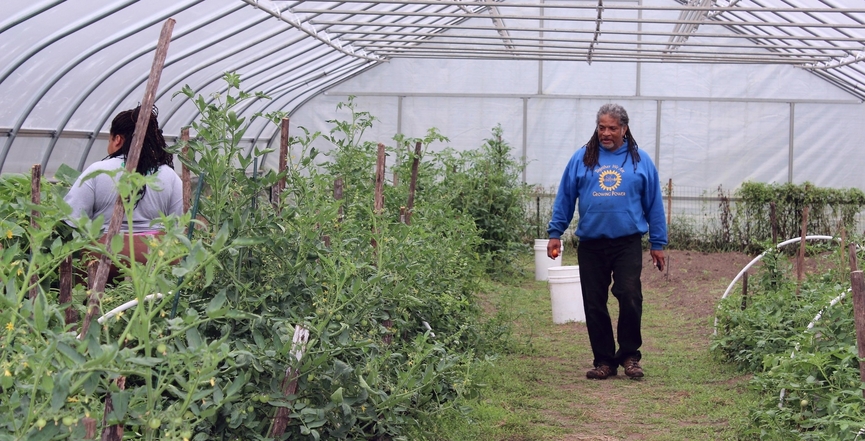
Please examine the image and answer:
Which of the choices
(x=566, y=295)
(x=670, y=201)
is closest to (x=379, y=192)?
(x=566, y=295)

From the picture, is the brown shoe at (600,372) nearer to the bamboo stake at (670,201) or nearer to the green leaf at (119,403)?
the green leaf at (119,403)

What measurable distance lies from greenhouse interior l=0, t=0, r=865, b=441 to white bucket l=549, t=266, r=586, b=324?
1.11 feet

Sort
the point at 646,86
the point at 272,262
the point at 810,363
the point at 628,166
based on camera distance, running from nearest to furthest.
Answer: the point at 272,262 → the point at 810,363 → the point at 628,166 → the point at 646,86

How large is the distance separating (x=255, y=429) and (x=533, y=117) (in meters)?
10.6

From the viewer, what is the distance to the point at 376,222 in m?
3.62

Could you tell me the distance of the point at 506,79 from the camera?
1273 cm

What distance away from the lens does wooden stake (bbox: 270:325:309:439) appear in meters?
2.50

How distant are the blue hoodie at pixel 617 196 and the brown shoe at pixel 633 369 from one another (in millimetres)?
619

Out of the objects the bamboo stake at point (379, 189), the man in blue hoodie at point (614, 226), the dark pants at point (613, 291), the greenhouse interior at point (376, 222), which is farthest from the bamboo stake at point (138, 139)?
the dark pants at point (613, 291)

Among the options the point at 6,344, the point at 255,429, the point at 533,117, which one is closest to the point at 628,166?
the point at 255,429

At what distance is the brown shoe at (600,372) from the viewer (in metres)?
5.04

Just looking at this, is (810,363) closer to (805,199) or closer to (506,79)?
(805,199)

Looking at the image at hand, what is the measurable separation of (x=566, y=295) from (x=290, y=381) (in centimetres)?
452

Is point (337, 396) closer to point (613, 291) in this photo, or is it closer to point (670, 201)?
point (613, 291)
